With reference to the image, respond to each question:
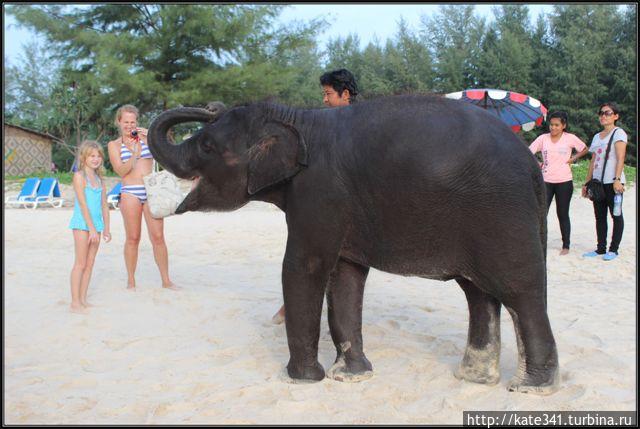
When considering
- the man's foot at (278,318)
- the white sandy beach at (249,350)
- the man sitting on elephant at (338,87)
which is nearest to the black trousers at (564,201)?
the white sandy beach at (249,350)

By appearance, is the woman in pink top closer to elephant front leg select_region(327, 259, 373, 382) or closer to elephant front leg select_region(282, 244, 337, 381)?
elephant front leg select_region(327, 259, 373, 382)

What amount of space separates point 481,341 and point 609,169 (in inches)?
226

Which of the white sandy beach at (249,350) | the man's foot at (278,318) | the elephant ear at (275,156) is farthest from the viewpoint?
the man's foot at (278,318)

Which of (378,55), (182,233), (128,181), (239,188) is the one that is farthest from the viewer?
(378,55)

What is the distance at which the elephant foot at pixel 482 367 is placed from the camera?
153 inches

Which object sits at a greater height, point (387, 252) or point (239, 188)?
point (239, 188)

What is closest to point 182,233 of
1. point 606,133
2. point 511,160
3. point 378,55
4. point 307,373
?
point 606,133

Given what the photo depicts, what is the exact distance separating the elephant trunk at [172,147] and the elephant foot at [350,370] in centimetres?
155

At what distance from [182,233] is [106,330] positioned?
6458 mm

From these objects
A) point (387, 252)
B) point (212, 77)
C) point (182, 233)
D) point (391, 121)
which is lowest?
point (182, 233)

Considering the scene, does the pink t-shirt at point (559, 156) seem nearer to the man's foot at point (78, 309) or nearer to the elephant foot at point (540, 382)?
the elephant foot at point (540, 382)

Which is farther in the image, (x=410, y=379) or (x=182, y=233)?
(x=182, y=233)

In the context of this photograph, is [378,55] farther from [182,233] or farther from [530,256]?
[530,256]

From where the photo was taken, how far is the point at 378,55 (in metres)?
43.0
